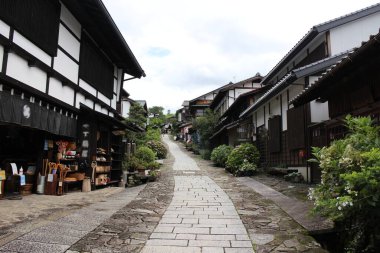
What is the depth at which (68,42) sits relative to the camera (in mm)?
11492

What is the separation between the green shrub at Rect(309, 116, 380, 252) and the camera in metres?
4.15

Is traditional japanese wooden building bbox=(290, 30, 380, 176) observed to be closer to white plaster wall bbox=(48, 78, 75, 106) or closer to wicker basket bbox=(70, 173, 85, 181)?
white plaster wall bbox=(48, 78, 75, 106)

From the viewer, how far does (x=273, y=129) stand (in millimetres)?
19266

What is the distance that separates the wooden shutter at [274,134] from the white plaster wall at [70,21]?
11625 millimetres

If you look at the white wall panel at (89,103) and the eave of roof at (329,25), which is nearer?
the white wall panel at (89,103)

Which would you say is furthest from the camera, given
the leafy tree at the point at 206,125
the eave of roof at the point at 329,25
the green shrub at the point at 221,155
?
the leafy tree at the point at 206,125

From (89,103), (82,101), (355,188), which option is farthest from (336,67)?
(89,103)

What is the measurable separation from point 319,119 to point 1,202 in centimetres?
1230

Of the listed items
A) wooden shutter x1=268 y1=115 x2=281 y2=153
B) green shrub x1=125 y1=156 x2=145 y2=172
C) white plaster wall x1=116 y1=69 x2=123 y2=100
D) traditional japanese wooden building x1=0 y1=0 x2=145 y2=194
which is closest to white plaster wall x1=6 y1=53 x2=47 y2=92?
traditional japanese wooden building x1=0 y1=0 x2=145 y2=194

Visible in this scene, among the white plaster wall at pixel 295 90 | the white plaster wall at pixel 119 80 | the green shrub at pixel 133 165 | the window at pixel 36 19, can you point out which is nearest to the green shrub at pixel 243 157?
the white plaster wall at pixel 295 90

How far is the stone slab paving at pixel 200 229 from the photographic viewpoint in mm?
5723

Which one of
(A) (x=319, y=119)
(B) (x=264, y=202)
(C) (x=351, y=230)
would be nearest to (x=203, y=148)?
(A) (x=319, y=119)

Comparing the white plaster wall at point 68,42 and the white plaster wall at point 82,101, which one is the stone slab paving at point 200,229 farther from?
the white plaster wall at point 68,42

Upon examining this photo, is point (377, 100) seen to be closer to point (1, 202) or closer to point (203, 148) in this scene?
point (1, 202)
